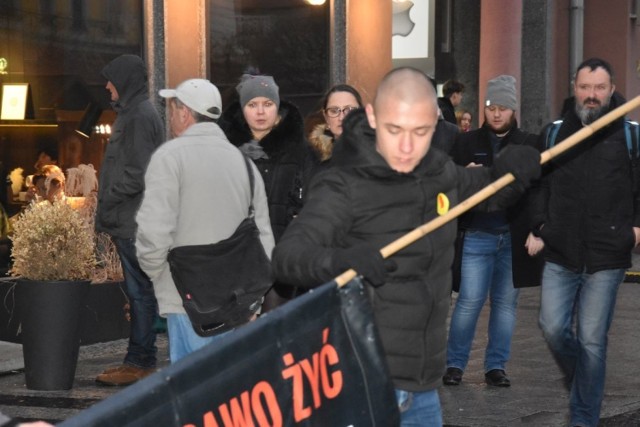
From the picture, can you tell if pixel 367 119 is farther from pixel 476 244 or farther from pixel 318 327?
pixel 476 244

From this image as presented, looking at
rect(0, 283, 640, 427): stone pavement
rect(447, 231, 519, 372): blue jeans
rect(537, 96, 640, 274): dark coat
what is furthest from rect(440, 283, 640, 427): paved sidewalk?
rect(537, 96, 640, 274): dark coat

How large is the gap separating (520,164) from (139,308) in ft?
14.9

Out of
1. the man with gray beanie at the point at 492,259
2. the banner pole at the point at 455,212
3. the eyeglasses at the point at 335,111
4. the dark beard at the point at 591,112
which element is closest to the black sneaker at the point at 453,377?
the man with gray beanie at the point at 492,259

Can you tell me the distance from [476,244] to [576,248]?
1.62 m

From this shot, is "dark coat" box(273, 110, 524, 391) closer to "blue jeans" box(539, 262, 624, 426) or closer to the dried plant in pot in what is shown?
"blue jeans" box(539, 262, 624, 426)

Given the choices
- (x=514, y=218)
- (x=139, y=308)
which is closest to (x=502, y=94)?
(x=514, y=218)

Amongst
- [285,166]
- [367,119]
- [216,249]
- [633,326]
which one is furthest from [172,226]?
[633,326]

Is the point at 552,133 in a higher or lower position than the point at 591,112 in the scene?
lower

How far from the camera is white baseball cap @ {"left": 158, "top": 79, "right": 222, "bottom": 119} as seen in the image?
6586 millimetres

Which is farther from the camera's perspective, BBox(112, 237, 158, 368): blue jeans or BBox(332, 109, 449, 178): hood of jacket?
BBox(112, 237, 158, 368): blue jeans

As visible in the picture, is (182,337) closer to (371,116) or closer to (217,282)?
(217,282)

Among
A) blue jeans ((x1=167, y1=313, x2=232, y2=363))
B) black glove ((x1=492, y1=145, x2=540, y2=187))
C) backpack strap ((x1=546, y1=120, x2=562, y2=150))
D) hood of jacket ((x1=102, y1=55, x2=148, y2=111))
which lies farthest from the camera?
hood of jacket ((x1=102, y1=55, x2=148, y2=111))

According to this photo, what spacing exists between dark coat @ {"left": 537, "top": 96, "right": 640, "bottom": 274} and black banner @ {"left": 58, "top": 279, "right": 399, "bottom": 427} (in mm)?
2974

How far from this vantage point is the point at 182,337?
6344mm
